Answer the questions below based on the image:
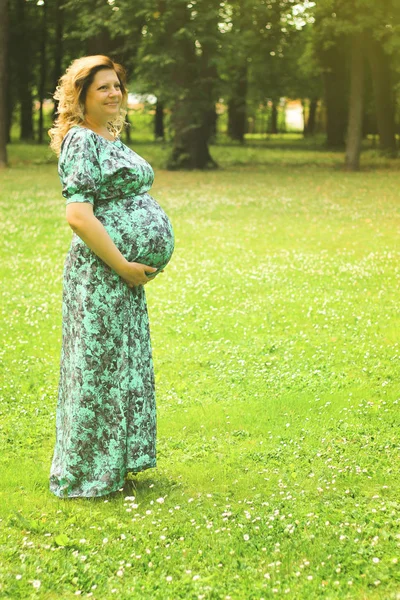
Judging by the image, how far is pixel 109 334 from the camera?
4941mm

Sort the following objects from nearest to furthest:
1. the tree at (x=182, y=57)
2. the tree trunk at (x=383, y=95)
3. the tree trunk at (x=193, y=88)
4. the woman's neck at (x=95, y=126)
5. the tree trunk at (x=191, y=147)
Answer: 1. the woman's neck at (x=95, y=126)
2. the tree at (x=182, y=57)
3. the tree trunk at (x=193, y=88)
4. the tree trunk at (x=191, y=147)
5. the tree trunk at (x=383, y=95)

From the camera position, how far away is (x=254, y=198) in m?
23.7

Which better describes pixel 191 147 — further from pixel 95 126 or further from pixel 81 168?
pixel 81 168

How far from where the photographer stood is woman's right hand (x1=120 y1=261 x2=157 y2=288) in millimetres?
4820

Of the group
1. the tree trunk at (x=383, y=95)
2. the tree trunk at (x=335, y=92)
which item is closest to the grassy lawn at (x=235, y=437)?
the tree trunk at (x=383, y=95)

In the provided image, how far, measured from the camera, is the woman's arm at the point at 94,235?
471 cm

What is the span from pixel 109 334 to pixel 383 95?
34459 mm

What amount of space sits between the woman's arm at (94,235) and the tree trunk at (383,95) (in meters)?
32.3

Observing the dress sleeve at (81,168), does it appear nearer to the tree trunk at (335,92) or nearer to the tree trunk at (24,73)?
the tree trunk at (335,92)

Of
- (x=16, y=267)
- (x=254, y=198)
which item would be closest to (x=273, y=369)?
(x=16, y=267)

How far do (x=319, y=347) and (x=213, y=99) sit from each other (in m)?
23.2

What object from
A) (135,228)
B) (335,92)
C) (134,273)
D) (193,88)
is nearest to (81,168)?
(135,228)

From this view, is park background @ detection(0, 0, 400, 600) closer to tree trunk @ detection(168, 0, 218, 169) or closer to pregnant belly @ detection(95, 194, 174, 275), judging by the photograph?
pregnant belly @ detection(95, 194, 174, 275)

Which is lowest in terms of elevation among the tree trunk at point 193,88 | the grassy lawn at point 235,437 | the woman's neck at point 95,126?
the grassy lawn at point 235,437
